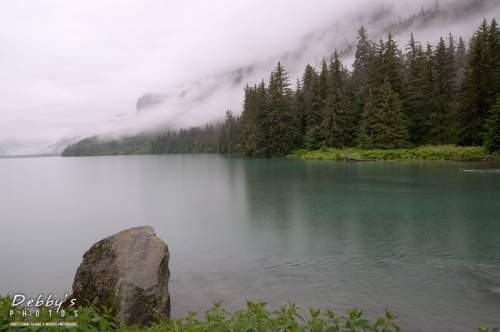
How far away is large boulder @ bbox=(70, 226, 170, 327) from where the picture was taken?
6.23m

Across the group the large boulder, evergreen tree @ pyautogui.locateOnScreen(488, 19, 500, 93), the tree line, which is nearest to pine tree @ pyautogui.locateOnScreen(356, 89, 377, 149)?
the tree line

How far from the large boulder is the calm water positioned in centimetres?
103

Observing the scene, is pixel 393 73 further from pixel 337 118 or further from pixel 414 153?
pixel 414 153

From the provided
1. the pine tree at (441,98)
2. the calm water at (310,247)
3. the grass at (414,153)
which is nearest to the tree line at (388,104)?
the pine tree at (441,98)

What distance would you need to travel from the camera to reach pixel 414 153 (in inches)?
1832

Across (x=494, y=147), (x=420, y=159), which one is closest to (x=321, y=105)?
(x=420, y=159)

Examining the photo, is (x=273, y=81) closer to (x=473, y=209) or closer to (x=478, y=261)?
(x=473, y=209)

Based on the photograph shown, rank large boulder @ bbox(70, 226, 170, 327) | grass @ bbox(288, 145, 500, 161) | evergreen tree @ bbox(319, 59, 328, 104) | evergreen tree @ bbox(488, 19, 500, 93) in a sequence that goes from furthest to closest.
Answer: evergreen tree @ bbox(319, 59, 328, 104), evergreen tree @ bbox(488, 19, 500, 93), grass @ bbox(288, 145, 500, 161), large boulder @ bbox(70, 226, 170, 327)

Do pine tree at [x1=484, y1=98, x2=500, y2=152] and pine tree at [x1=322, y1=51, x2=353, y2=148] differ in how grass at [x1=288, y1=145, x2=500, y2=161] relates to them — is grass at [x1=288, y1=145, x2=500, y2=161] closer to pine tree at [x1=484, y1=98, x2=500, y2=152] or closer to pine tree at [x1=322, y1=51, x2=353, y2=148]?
pine tree at [x1=484, y1=98, x2=500, y2=152]

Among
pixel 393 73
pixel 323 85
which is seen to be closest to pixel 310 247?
pixel 393 73

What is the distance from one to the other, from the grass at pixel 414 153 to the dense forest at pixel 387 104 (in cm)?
164

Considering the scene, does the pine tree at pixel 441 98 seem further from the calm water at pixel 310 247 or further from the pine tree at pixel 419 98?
the calm water at pixel 310 247

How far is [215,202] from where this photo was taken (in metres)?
21.0

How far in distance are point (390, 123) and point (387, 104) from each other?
114 inches
